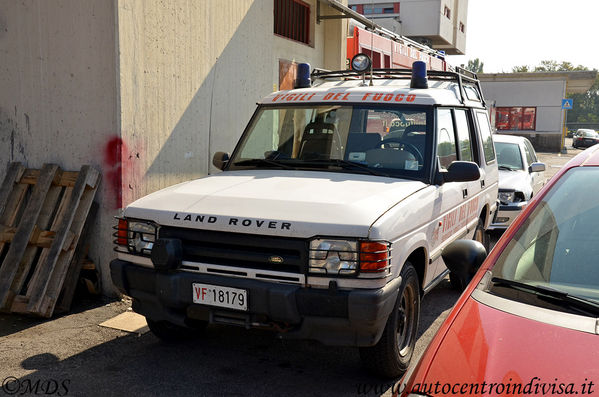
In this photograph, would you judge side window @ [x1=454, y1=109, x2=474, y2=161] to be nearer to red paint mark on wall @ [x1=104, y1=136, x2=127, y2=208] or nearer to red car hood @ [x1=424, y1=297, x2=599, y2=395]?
red paint mark on wall @ [x1=104, y1=136, x2=127, y2=208]

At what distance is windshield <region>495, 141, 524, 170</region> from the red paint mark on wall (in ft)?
21.3

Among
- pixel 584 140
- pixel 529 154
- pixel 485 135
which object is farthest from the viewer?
pixel 584 140

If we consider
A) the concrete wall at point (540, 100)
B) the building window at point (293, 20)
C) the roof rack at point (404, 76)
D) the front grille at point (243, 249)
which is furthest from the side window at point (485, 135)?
the concrete wall at point (540, 100)

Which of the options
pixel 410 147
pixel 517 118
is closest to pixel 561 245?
pixel 410 147

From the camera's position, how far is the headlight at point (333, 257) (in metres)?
3.61

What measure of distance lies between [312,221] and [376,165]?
1259mm

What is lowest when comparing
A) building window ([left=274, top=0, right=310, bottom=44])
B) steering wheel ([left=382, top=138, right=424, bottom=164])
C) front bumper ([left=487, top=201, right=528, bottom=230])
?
front bumper ([left=487, top=201, right=528, bottom=230])

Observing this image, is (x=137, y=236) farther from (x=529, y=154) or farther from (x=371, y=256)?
(x=529, y=154)

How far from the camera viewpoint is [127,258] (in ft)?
13.8

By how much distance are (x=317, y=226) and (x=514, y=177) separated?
675 cm

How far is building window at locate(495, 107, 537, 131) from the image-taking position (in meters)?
41.1

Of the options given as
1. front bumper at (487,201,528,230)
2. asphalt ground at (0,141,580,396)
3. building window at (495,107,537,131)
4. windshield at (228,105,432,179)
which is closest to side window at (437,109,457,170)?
windshield at (228,105,432,179)

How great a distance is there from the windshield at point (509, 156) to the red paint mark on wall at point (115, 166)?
6.50 metres

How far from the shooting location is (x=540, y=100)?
4066 cm
